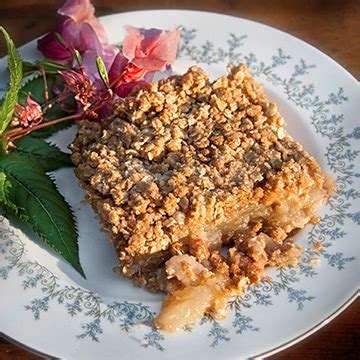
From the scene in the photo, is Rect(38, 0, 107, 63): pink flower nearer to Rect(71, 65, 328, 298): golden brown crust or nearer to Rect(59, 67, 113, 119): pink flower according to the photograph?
Rect(59, 67, 113, 119): pink flower

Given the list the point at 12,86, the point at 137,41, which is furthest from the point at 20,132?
the point at 137,41

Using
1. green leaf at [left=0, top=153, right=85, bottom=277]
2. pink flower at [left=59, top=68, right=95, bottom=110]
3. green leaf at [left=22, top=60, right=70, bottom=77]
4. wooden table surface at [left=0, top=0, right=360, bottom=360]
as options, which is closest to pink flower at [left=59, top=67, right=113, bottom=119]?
pink flower at [left=59, top=68, right=95, bottom=110]

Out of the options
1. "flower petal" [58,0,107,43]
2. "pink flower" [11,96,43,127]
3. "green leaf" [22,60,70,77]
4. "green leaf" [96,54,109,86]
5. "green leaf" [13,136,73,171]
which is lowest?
"green leaf" [13,136,73,171]

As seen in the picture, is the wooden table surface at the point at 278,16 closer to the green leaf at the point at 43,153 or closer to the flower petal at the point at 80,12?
the flower petal at the point at 80,12

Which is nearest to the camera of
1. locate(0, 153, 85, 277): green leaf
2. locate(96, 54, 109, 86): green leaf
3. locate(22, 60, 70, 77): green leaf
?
locate(0, 153, 85, 277): green leaf

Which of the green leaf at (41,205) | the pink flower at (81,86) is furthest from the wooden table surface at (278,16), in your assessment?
the green leaf at (41,205)

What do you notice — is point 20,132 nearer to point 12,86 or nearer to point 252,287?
point 12,86
